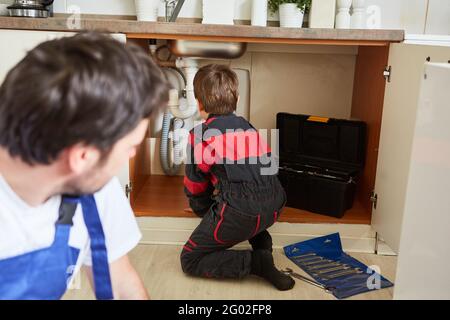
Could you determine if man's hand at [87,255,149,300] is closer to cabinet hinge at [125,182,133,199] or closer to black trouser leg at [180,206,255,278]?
black trouser leg at [180,206,255,278]

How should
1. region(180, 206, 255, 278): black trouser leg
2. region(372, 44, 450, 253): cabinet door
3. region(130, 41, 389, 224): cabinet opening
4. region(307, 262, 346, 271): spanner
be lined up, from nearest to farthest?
1. region(372, 44, 450, 253): cabinet door
2. region(180, 206, 255, 278): black trouser leg
3. region(307, 262, 346, 271): spanner
4. region(130, 41, 389, 224): cabinet opening

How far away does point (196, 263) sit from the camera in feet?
5.70

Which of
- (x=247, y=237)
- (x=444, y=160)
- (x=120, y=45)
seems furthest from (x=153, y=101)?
(x=247, y=237)

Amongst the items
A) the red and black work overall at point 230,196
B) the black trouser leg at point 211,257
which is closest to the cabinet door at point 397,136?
the red and black work overall at point 230,196

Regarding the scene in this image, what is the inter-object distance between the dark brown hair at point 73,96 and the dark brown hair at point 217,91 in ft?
3.62

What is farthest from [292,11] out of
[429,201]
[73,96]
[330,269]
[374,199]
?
[73,96]

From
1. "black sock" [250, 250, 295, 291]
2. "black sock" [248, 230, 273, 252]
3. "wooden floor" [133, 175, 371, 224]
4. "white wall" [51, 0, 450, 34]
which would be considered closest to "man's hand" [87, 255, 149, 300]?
"black sock" [250, 250, 295, 291]

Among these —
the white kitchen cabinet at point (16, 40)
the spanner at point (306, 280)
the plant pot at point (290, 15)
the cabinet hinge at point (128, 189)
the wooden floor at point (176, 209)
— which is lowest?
the spanner at point (306, 280)

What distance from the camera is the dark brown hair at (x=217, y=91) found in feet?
5.66

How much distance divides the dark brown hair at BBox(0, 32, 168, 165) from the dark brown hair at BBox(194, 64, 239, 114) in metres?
1.10

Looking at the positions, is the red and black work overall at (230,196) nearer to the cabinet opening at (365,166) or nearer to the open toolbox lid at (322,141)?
the cabinet opening at (365,166)

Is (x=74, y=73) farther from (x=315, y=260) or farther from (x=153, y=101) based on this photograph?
(x=315, y=260)

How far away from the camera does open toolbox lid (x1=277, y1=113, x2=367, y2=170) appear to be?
209 cm
